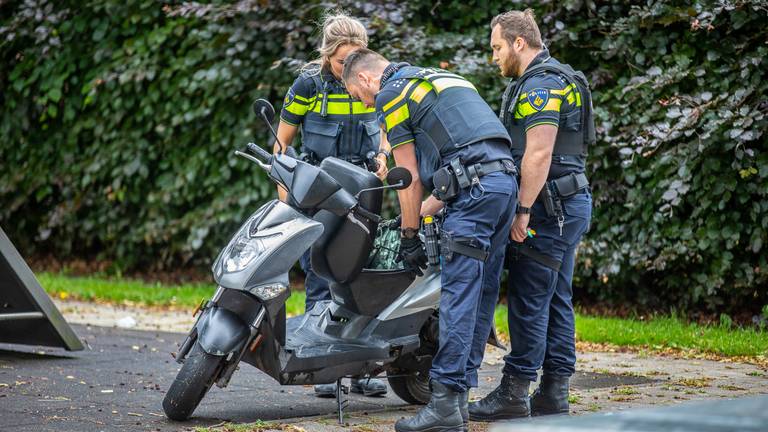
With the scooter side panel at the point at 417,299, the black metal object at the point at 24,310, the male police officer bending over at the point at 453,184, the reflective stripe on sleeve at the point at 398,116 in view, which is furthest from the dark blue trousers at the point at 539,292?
the black metal object at the point at 24,310

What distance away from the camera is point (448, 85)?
4.52 m

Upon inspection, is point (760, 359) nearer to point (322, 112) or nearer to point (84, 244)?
point (322, 112)

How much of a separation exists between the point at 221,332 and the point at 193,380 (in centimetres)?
23

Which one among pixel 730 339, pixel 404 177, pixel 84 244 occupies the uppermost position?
pixel 404 177

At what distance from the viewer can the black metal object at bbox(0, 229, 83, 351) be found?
19.6 feet

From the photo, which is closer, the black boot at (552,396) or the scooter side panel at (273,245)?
the scooter side panel at (273,245)

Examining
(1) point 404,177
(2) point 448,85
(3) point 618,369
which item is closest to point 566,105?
(2) point 448,85

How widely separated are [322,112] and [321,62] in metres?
0.28

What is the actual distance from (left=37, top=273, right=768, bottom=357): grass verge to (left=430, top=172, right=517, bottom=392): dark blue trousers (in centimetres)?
300

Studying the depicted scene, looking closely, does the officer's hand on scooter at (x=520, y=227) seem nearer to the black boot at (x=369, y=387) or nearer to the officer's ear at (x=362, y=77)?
the officer's ear at (x=362, y=77)

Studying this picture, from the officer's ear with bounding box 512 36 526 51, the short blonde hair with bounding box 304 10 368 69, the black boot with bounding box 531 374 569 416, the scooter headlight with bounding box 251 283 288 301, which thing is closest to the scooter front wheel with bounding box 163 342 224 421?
the scooter headlight with bounding box 251 283 288 301

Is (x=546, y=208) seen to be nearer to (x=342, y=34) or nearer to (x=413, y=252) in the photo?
(x=413, y=252)

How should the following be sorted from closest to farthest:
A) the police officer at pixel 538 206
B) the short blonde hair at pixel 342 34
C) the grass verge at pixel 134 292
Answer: the police officer at pixel 538 206, the short blonde hair at pixel 342 34, the grass verge at pixel 134 292

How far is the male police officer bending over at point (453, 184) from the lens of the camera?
171 inches
